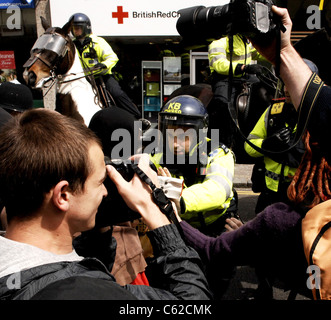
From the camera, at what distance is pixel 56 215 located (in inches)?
44.4

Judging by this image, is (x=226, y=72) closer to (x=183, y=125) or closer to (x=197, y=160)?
(x=183, y=125)

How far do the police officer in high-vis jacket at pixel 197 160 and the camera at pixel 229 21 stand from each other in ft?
2.46

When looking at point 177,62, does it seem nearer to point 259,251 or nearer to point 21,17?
point 21,17

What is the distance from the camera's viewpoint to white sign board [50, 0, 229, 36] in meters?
7.75

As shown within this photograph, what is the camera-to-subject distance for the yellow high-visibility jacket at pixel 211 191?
2.14m

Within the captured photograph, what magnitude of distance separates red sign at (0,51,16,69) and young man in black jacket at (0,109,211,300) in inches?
366

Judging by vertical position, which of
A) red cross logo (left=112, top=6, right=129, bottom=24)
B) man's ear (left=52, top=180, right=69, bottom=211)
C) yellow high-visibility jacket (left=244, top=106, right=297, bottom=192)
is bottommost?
yellow high-visibility jacket (left=244, top=106, right=297, bottom=192)

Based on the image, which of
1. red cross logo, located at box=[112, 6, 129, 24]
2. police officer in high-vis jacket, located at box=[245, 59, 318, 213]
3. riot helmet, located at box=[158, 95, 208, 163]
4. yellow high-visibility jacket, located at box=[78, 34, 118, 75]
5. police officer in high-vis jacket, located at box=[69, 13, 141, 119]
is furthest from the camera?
red cross logo, located at box=[112, 6, 129, 24]

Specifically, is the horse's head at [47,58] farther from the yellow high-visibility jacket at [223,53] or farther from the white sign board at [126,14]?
the white sign board at [126,14]

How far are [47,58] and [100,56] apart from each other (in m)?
1.46

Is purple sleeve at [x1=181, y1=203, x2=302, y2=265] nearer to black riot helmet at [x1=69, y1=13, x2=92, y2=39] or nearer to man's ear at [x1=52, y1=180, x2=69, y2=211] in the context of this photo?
man's ear at [x1=52, y1=180, x2=69, y2=211]

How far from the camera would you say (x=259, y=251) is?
1.55m

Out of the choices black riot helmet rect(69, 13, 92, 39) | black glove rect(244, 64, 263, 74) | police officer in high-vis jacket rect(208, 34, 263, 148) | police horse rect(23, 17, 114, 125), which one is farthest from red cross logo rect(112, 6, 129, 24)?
black glove rect(244, 64, 263, 74)

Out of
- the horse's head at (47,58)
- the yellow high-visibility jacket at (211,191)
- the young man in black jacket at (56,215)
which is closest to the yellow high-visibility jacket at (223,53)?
the horse's head at (47,58)
